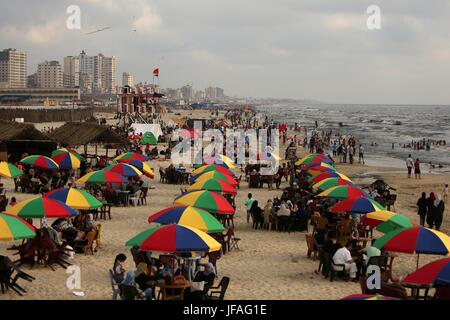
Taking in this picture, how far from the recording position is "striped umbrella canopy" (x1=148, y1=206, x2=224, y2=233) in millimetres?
11219

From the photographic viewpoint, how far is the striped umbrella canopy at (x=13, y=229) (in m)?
9.64

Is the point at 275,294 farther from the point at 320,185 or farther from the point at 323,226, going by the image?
the point at 320,185

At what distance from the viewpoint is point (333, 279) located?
11531mm

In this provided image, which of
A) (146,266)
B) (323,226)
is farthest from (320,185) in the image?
(146,266)

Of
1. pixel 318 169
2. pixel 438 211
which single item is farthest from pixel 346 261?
pixel 318 169

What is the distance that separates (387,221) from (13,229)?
6.93 meters

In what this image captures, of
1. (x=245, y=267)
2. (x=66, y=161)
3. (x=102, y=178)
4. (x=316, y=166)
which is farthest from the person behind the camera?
(x=316, y=166)

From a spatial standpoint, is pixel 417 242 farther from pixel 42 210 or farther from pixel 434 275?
pixel 42 210

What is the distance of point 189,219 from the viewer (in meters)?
11.3

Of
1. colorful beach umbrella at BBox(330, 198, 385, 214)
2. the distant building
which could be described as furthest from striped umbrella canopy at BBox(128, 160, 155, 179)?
the distant building

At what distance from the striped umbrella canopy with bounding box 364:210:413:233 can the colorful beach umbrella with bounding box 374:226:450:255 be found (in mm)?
2367
